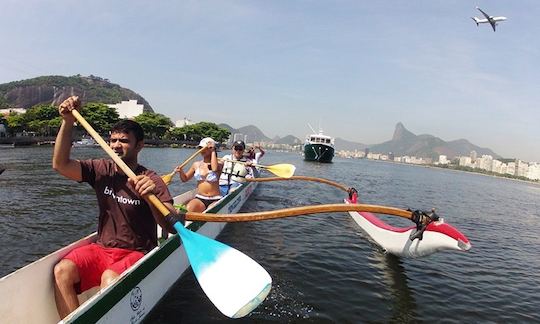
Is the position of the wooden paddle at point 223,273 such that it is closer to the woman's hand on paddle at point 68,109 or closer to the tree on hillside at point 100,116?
the woman's hand on paddle at point 68,109

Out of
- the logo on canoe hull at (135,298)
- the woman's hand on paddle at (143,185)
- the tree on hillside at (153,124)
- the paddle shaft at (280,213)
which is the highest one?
the tree on hillside at (153,124)

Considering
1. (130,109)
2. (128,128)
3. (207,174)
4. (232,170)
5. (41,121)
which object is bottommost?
(232,170)

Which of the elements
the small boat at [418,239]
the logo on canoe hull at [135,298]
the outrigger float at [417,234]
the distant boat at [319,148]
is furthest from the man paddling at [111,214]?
the distant boat at [319,148]

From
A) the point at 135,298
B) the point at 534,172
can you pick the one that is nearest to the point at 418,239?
the point at 135,298

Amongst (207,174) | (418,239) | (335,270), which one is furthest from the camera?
(207,174)

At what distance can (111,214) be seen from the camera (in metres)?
4.46

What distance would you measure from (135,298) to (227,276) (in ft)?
4.17

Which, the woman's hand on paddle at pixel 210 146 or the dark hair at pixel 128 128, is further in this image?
the woman's hand on paddle at pixel 210 146

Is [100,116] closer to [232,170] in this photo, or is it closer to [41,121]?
[41,121]

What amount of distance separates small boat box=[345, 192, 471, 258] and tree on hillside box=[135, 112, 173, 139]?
9448 cm

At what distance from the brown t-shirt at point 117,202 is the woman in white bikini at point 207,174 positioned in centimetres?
476

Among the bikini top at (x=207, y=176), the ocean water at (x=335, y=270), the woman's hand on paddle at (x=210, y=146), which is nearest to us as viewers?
the ocean water at (x=335, y=270)

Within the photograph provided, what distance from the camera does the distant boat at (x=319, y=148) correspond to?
69625 mm

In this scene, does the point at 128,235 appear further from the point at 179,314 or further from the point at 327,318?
the point at 327,318
